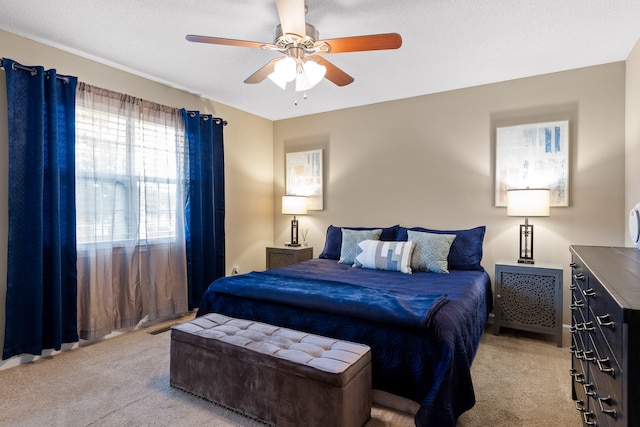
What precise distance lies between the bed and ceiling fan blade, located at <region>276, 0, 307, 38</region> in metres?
1.66

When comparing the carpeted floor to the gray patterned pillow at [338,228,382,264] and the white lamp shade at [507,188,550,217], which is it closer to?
the white lamp shade at [507,188,550,217]

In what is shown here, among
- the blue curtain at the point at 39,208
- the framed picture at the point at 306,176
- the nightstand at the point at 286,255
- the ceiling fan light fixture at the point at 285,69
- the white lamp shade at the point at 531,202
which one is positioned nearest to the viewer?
the ceiling fan light fixture at the point at 285,69

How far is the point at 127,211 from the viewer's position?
325cm

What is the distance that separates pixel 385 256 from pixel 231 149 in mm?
2498

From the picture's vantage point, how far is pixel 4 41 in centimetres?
253

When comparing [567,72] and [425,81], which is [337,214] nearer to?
[425,81]

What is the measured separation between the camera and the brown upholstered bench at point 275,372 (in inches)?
64.8

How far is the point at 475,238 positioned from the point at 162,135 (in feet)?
11.2

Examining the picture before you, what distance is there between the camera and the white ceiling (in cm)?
225

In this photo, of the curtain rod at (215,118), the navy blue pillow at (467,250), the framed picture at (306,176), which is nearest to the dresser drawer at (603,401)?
the navy blue pillow at (467,250)

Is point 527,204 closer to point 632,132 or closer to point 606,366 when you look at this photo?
point 632,132

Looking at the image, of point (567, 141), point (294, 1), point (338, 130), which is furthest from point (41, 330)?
point (567, 141)

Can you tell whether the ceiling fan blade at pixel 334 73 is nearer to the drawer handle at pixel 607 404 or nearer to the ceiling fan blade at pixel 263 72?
the ceiling fan blade at pixel 263 72

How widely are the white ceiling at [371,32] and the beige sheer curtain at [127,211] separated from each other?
0.49 m
